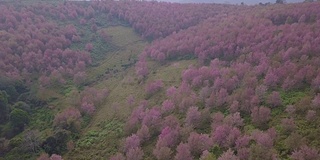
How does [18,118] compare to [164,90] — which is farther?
[164,90]

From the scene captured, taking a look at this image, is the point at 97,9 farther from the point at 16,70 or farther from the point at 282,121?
the point at 282,121

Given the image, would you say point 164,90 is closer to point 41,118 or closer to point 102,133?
point 102,133

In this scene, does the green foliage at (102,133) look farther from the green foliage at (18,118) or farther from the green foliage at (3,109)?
the green foliage at (3,109)

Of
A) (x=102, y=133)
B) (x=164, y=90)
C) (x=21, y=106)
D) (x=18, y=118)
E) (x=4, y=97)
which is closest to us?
(x=102, y=133)

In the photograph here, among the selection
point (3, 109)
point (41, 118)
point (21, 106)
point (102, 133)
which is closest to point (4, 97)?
point (3, 109)

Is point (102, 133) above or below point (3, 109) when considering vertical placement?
below

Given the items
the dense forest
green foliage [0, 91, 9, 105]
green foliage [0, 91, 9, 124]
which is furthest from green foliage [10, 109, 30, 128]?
green foliage [0, 91, 9, 105]

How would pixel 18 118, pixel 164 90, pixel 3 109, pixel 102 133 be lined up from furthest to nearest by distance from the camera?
pixel 164 90
pixel 3 109
pixel 18 118
pixel 102 133
